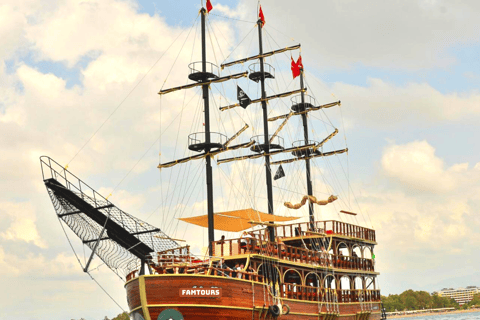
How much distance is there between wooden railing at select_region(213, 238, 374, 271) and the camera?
80.2 feet

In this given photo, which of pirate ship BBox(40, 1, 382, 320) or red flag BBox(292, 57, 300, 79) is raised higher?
red flag BBox(292, 57, 300, 79)

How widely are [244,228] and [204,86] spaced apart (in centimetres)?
743

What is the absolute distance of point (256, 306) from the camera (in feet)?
76.1

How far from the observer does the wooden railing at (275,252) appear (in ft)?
80.2

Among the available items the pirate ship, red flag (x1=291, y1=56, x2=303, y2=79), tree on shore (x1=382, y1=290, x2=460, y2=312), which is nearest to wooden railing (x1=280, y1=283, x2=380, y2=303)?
the pirate ship

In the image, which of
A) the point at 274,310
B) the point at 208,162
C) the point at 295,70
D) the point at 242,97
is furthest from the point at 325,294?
the point at 295,70

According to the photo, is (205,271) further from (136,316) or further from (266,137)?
(266,137)

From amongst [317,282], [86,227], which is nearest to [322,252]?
[317,282]

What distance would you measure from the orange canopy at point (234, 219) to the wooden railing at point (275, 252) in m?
2.57

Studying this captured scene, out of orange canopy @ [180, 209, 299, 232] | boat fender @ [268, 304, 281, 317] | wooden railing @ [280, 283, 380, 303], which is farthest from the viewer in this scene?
orange canopy @ [180, 209, 299, 232]

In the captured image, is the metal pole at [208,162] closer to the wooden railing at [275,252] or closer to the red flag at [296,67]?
the wooden railing at [275,252]

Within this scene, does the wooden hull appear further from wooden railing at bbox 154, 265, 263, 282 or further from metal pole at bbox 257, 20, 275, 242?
metal pole at bbox 257, 20, 275, 242

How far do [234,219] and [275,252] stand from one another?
4.89 m

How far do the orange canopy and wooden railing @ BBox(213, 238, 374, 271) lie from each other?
2571 millimetres
